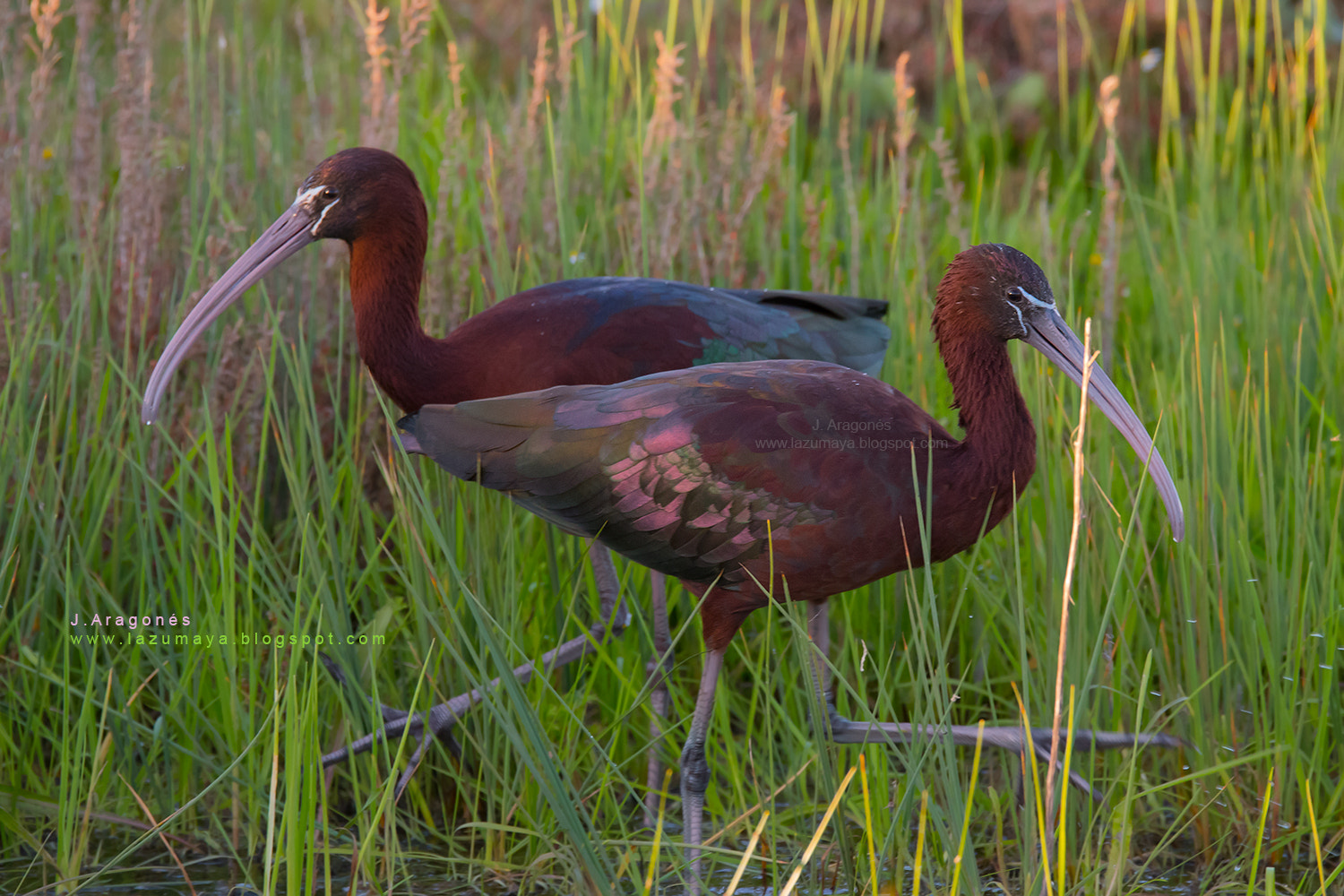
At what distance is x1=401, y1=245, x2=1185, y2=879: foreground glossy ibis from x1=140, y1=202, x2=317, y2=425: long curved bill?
0.66 meters

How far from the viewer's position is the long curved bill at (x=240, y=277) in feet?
10.3

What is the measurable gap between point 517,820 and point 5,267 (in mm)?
2490

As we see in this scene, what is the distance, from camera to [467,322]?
3.46 meters

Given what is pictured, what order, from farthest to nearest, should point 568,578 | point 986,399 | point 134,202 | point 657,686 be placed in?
point 134,202
point 568,578
point 657,686
point 986,399

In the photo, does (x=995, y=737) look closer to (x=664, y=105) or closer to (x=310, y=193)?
(x=310, y=193)

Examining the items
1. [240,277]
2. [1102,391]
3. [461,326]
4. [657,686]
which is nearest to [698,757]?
[657,686]

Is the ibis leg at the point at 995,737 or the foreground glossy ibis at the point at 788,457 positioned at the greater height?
the foreground glossy ibis at the point at 788,457

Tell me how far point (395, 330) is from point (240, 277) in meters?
0.40

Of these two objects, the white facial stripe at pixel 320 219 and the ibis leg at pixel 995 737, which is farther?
the white facial stripe at pixel 320 219

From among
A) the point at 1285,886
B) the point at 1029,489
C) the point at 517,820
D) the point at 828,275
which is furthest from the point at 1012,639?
the point at 828,275

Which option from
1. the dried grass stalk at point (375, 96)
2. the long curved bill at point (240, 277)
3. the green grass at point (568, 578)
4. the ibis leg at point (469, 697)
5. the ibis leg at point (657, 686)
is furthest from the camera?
the dried grass stalk at point (375, 96)

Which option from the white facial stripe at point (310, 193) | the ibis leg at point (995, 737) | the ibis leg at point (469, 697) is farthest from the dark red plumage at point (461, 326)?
the ibis leg at point (995, 737)

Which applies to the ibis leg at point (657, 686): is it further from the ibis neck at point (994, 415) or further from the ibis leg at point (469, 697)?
the ibis neck at point (994, 415)

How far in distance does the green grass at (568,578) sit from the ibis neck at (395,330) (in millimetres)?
154
